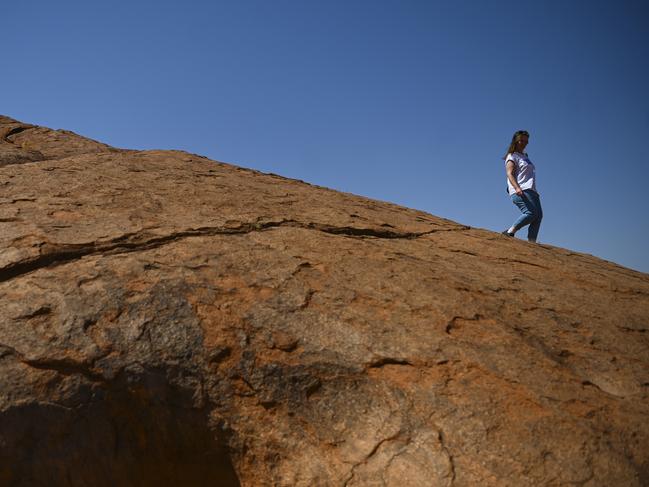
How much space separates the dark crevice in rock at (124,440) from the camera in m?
2.15

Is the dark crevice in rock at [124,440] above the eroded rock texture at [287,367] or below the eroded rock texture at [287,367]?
below

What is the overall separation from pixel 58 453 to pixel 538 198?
5.22 meters

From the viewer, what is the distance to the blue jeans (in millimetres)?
5422

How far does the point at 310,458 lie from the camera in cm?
216

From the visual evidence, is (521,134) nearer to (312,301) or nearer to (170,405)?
(312,301)

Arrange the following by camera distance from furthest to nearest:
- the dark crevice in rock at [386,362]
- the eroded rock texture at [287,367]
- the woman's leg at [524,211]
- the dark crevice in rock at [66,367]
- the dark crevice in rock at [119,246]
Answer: the woman's leg at [524,211]
the dark crevice in rock at [119,246]
the dark crevice in rock at [386,362]
the dark crevice in rock at [66,367]
the eroded rock texture at [287,367]

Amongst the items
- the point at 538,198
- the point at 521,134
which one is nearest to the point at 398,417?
the point at 538,198

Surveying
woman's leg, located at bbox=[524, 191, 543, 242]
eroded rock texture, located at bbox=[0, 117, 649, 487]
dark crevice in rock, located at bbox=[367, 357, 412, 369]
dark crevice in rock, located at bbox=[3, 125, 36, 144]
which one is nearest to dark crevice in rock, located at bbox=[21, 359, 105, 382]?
eroded rock texture, located at bbox=[0, 117, 649, 487]

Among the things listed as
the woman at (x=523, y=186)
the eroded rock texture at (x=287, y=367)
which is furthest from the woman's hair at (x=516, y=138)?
the eroded rock texture at (x=287, y=367)

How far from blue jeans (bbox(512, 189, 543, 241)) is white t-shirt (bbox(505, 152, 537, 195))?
0.07m

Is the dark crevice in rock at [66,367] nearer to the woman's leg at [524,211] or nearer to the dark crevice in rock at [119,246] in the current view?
the dark crevice in rock at [119,246]

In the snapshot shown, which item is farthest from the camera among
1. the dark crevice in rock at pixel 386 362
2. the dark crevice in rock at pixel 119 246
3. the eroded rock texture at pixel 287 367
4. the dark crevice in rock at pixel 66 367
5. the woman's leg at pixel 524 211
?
the woman's leg at pixel 524 211

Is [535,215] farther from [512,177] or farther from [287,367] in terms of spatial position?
[287,367]

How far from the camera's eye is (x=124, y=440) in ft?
7.57
